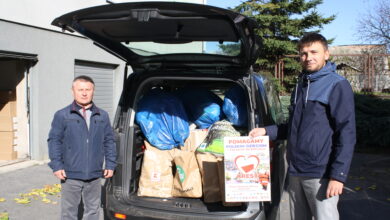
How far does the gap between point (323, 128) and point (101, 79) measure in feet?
22.7

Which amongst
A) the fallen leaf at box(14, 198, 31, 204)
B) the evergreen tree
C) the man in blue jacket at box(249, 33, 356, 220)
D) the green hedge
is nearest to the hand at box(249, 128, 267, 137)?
the man in blue jacket at box(249, 33, 356, 220)

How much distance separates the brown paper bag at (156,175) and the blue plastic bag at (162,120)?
0.15 metres

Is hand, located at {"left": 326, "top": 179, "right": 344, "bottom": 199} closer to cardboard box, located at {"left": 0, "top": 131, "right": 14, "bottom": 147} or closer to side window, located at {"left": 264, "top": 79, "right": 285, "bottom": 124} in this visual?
side window, located at {"left": 264, "top": 79, "right": 285, "bottom": 124}

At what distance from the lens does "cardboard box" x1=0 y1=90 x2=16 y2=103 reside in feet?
21.8

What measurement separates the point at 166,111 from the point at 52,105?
4110 millimetres

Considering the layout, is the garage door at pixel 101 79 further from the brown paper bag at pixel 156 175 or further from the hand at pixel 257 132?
the hand at pixel 257 132

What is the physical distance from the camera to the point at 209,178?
3.23m

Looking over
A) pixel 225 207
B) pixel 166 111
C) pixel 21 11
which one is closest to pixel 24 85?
pixel 21 11

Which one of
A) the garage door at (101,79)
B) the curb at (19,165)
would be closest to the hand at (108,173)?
the curb at (19,165)

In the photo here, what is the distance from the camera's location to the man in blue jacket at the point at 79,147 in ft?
10.4

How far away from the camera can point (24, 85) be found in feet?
21.9

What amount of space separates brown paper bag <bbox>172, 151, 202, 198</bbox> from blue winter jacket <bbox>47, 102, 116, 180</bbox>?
0.62 metres

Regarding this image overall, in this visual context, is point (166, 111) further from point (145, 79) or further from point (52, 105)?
point (52, 105)

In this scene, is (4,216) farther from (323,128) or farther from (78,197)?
(323,128)
